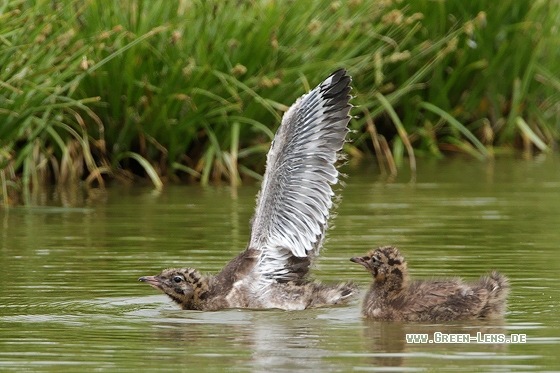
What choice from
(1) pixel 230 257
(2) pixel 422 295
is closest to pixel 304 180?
(2) pixel 422 295

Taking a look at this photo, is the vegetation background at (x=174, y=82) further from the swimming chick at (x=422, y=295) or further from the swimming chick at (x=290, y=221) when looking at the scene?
the swimming chick at (x=422, y=295)

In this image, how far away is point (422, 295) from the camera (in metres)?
7.89

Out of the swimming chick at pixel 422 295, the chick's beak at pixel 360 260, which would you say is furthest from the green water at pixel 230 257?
the chick's beak at pixel 360 260

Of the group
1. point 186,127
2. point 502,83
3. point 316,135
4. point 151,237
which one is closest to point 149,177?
point 186,127

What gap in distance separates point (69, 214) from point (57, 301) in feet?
14.8

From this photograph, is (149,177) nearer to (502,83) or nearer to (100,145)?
(100,145)

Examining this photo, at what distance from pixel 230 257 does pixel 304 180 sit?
1875 millimetres

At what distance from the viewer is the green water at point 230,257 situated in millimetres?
6480

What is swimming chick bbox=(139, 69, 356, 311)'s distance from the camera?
325 inches

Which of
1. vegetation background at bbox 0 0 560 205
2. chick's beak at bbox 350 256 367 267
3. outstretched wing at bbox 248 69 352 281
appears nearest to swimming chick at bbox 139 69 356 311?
outstretched wing at bbox 248 69 352 281

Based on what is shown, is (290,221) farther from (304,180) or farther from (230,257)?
(230,257)

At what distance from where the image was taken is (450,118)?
1766 centimetres

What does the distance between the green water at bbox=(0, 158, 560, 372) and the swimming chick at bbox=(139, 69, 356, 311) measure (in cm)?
17

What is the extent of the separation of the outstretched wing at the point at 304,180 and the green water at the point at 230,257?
0.51m
